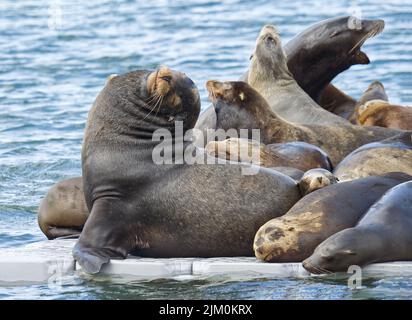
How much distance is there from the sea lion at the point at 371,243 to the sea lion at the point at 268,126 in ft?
9.14

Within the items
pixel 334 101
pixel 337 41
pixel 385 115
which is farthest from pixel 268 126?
pixel 334 101

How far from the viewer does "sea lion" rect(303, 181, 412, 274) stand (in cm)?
732

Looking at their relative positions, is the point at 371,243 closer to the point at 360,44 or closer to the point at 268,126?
the point at 268,126

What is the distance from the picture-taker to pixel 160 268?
7.66m

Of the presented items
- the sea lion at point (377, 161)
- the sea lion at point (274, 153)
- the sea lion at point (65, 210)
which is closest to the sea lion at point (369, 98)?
the sea lion at point (274, 153)

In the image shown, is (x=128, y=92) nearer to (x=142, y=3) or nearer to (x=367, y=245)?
(x=367, y=245)

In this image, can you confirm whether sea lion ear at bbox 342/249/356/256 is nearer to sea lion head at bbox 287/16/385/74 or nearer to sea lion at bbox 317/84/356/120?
sea lion head at bbox 287/16/385/74

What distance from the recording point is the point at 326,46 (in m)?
12.0

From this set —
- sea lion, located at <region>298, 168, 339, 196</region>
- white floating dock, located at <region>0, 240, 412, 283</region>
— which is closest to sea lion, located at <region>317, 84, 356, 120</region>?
sea lion, located at <region>298, 168, 339, 196</region>

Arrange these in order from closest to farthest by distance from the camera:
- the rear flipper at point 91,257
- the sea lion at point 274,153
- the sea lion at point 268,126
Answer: the rear flipper at point 91,257 < the sea lion at point 274,153 < the sea lion at point 268,126

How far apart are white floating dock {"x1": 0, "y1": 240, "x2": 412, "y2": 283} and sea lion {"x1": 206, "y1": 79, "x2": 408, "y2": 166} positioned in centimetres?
269

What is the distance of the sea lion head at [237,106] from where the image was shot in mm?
10578

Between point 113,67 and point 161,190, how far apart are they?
12828mm

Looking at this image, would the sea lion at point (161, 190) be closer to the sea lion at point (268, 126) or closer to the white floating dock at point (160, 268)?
the white floating dock at point (160, 268)
